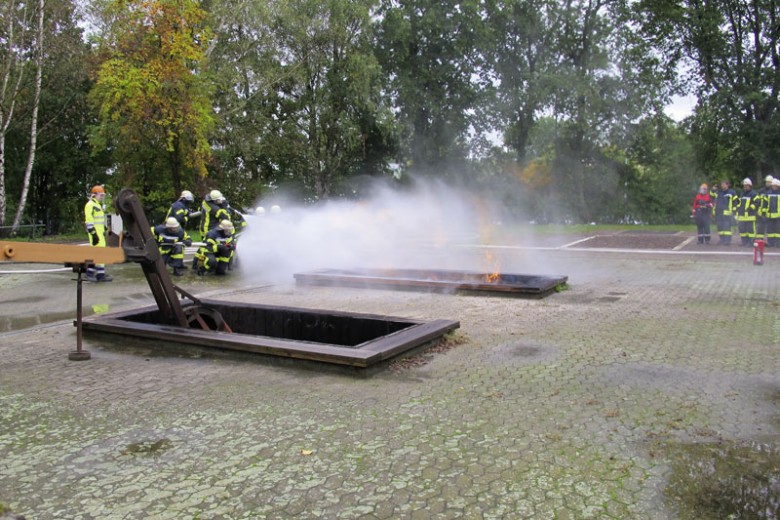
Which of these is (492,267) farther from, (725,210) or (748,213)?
(725,210)

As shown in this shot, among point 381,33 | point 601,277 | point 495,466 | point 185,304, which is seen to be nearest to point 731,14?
point 381,33

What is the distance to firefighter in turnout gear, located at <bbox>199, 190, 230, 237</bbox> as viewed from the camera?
13422mm

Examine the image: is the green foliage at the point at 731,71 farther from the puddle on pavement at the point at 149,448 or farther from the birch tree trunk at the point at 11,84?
the puddle on pavement at the point at 149,448

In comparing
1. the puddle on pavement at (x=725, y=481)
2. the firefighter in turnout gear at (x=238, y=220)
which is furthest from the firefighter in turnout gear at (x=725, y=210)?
the puddle on pavement at (x=725, y=481)

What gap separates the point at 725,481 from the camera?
3486 millimetres

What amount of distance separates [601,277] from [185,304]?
8201 millimetres

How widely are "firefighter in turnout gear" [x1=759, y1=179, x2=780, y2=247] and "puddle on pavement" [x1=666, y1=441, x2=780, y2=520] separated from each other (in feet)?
50.8

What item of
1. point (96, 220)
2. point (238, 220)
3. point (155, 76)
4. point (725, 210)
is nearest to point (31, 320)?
point (96, 220)

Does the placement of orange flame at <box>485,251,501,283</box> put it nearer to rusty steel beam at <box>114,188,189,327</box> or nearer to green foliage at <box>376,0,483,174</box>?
rusty steel beam at <box>114,188,189,327</box>

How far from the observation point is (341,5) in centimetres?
3028

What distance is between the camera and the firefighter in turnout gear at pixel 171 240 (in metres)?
12.9

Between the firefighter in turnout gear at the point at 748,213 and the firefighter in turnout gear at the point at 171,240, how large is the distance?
14.3 m

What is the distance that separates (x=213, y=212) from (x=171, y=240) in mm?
1001

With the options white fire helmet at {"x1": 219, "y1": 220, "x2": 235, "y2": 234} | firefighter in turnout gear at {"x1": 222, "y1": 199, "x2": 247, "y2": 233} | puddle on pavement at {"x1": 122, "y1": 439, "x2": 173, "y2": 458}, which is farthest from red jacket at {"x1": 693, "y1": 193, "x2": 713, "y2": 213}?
puddle on pavement at {"x1": 122, "y1": 439, "x2": 173, "y2": 458}
